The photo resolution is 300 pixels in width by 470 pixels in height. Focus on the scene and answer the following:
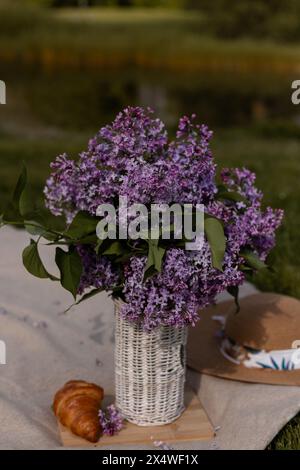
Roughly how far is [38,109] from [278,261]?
10247 millimetres

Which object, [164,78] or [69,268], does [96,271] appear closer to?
[69,268]

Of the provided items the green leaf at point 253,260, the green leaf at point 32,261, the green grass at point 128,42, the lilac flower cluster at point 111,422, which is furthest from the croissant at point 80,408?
the green grass at point 128,42

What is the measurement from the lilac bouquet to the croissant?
0.35m

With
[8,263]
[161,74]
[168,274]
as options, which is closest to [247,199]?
[168,274]

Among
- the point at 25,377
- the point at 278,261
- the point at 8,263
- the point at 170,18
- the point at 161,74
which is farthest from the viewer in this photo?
the point at 170,18

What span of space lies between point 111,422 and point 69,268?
57 centimetres

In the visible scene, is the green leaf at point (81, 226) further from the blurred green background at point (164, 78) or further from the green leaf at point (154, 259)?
the blurred green background at point (164, 78)

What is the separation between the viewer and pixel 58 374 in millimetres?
3082

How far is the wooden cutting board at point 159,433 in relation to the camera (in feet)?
8.55

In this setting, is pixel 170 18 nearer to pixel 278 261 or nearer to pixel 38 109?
pixel 38 109

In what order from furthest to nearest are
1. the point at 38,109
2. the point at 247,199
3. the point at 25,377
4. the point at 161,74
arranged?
the point at 161,74 → the point at 38,109 → the point at 25,377 → the point at 247,199

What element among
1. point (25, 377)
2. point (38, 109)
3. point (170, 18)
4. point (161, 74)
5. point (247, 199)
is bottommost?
point (25, 377)

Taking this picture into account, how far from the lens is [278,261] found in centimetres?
434

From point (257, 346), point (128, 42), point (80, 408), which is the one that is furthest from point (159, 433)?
point (128, 42)
